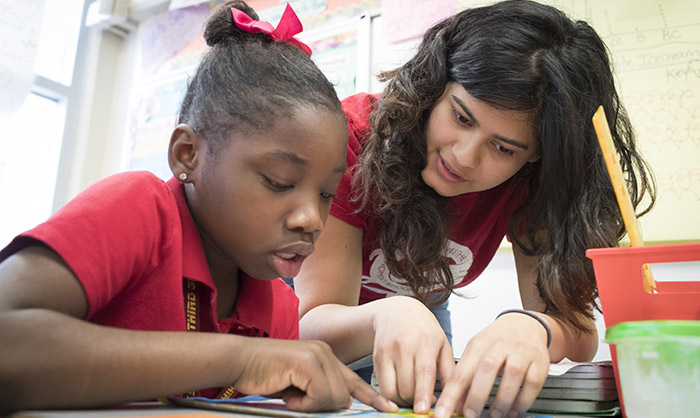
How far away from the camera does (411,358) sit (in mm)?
559

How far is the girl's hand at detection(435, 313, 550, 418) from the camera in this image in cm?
49

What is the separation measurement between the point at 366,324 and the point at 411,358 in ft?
0.49

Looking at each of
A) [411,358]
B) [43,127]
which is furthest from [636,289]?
[43,127]

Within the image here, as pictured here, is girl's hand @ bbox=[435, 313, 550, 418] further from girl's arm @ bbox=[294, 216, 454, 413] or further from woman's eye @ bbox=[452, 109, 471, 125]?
woman's eye @ bbox=[452, 109, 471, 125]

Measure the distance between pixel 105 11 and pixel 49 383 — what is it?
236cm

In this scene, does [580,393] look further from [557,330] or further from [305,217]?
[305,217]

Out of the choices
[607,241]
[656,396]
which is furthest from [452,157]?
[656,396]

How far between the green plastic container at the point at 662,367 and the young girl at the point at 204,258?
0.69 feet

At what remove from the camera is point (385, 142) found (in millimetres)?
931

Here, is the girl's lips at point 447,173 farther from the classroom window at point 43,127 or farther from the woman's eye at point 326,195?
the classroom window at point 43,127

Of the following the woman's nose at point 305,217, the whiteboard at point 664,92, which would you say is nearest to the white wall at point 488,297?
the whiteboard at point 664,92

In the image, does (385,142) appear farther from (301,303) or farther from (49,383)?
(49,383)

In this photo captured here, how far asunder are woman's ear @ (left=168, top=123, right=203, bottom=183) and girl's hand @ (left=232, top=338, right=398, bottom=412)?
255 millimetres

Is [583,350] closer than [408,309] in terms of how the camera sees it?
No
